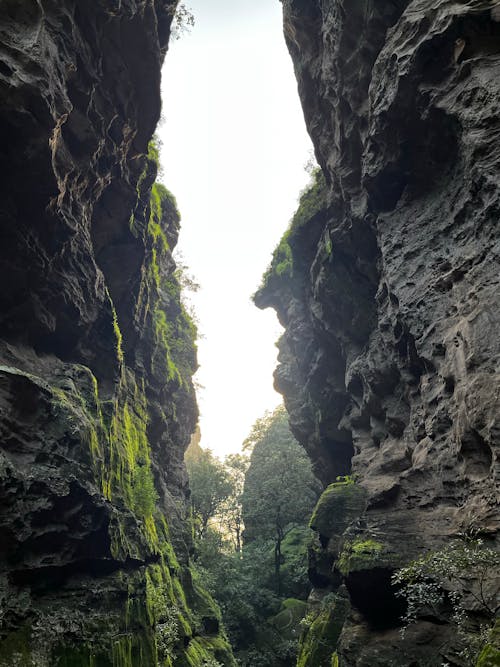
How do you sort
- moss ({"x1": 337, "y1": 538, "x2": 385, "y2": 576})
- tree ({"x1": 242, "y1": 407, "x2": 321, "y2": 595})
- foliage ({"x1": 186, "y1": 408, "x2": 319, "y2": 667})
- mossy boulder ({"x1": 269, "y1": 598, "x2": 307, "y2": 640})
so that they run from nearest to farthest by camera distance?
moss ({"x1": 337, "y1": 538, "x2": 385, "y2": 576}) < mossy boulder ({"x1": 269, "y1": 598, "x2": 307, "y2": 640}) < foliage ({"x1": 186, "y1": 408, "x2": 319, "y2": 667}) < tree ({"x1": 242, "y1": 407, "x2": 321, "y2": 595})

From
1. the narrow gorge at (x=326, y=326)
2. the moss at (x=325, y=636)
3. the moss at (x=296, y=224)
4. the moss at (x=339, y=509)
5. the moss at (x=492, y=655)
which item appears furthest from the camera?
the moss at (x=296, y=224)

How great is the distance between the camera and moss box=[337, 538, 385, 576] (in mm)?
9391

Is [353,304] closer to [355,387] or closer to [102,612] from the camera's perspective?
[355,387]

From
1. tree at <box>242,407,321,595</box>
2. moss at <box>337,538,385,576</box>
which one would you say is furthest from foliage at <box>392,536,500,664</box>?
tree at <box>242,407,321,595</box>

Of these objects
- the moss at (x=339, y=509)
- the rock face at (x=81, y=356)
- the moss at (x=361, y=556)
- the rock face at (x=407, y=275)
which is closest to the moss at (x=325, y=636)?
the rock face at (x=407, y=275)

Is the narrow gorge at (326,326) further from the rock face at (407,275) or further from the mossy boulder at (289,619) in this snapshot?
the mossy boulder at (289,619)

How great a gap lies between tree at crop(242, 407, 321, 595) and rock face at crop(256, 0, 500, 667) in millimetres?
8813

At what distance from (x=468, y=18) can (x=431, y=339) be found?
24.8 feet

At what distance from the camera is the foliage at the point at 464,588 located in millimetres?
6047

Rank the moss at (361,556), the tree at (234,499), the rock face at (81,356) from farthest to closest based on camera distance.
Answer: the tree at (234,499)
the moss at (361,556)
the rock face at (81,356)

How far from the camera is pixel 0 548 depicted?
789 cm

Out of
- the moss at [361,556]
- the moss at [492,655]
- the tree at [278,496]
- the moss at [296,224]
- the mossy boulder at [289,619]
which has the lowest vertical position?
the mossy boulder at [289,619]

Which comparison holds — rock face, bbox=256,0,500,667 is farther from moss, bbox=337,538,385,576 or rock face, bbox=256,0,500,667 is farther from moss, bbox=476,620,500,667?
moss, bbox=476,620,500,667

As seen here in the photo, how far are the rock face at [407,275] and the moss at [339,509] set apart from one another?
5.1 inches
